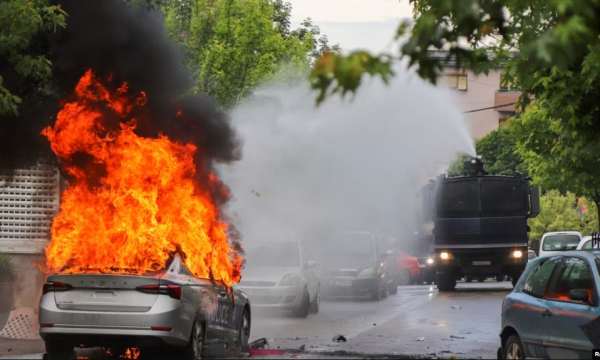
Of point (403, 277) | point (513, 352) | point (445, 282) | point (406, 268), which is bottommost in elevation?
point (403, 277)

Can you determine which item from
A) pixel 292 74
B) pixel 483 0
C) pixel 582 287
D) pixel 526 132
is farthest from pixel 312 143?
pixel 483 0

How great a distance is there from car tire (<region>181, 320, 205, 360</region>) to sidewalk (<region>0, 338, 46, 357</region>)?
2.75 meters

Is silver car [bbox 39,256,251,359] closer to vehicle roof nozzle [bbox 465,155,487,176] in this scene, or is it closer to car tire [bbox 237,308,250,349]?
car tire [bbox 237,308,250,349]

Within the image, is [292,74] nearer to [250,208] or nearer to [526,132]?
[250,208]

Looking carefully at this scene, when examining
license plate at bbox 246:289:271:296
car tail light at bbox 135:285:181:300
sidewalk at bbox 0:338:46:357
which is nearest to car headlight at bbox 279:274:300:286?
license plate at bbox 246:289:271:296

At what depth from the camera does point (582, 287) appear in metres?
9.43

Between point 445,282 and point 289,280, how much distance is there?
33.8ft

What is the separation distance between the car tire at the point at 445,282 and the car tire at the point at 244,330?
15.4m

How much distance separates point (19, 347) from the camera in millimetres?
13891

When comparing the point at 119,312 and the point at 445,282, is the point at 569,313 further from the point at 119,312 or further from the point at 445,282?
the point at 445,282

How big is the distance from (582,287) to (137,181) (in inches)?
231

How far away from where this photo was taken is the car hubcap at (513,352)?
995 cm

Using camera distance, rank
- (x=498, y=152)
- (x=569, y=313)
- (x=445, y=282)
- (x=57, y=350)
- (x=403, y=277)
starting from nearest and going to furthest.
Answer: (x=569, y=313), (x=57, y=350), (x=445, y=282), (x=403, y=277), (x=498, y=152)

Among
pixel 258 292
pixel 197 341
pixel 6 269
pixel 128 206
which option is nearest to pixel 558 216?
pixel 258 292
